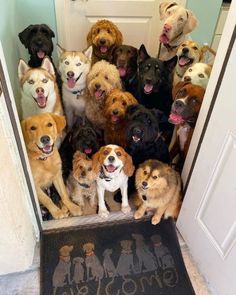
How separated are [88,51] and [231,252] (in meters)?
1.51

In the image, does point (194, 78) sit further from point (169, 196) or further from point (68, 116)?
point (68, 116)

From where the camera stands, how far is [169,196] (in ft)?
4.98

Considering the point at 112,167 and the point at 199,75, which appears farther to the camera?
the point at 199,75

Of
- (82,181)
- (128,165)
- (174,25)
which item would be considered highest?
(174,25)

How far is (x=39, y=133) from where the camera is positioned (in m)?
1.37

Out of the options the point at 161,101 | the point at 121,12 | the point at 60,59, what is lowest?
the point at 161,101

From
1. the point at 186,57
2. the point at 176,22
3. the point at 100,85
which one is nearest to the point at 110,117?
the point at 100,85

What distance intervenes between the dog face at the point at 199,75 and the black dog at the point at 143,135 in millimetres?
296

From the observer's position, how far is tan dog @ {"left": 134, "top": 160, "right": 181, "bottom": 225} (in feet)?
4.56

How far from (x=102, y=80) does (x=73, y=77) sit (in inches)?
8.4

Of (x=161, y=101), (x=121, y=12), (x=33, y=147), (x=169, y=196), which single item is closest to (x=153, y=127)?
(x=169, y=196)

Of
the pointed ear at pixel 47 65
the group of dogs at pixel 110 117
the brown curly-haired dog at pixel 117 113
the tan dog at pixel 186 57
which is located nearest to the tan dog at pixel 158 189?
the group of dogs at pixel 110 117

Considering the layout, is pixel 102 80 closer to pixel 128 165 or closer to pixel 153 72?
pixel 153 72

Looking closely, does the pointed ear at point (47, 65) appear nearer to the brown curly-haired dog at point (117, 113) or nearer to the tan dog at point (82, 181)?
the brown curly-haired dog at point (117, 113)
